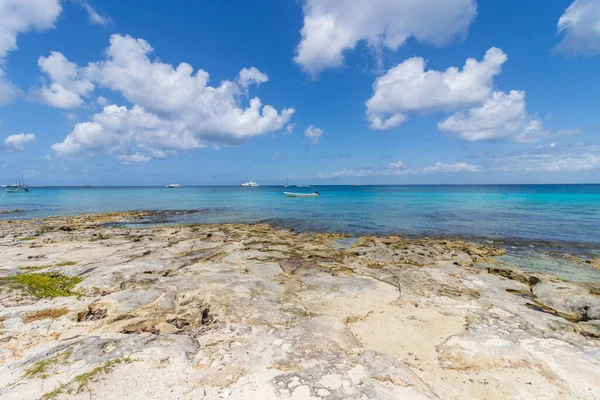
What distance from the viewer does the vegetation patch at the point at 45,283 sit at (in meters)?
9.52

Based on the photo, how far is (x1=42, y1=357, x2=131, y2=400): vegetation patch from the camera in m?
4.73

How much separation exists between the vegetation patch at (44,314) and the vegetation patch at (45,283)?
1.53m

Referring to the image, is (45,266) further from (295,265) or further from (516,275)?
(516,275)

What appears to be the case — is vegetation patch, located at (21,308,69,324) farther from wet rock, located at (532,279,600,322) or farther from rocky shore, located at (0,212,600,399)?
wet rock, located at (532,279,600,322)

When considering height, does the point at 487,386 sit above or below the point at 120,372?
below

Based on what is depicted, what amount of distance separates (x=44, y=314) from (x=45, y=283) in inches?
141

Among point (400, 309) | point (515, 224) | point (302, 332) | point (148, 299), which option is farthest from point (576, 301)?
point (515, 224)

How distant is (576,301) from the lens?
9.50 m

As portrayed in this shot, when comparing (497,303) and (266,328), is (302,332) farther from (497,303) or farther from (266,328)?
(497,303)

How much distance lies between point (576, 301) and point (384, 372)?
8.92 metres

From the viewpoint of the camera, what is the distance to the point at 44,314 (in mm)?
7746

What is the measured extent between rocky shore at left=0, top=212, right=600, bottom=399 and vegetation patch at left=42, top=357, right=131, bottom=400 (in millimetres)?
39

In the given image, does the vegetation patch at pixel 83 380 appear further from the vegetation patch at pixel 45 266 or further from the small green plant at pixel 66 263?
the small green plant at pixel 66 263

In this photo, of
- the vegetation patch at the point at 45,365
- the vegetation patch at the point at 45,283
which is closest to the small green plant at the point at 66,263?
the vegetation patch at the point at 45,283
